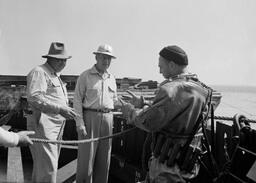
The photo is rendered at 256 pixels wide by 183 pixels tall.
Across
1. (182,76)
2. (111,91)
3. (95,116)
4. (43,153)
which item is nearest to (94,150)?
(95,116)

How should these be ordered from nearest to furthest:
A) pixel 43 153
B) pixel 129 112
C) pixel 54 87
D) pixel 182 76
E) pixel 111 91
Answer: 1. pixel 182 76
2. pixel 129 112
3. pixel 43 153
4. pixel 54 87
5. pixel 111 91

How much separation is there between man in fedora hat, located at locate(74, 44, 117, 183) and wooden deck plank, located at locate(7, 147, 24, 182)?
921mm

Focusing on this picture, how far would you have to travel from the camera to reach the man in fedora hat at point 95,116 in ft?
14.6

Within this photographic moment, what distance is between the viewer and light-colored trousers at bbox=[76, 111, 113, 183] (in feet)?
14.6

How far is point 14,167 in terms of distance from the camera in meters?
4.78

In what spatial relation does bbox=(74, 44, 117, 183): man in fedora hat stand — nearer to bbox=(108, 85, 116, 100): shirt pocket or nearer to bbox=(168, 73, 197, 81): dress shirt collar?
bbox=(108, 85, 116, 100): shirt pocket

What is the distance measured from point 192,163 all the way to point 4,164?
586cm

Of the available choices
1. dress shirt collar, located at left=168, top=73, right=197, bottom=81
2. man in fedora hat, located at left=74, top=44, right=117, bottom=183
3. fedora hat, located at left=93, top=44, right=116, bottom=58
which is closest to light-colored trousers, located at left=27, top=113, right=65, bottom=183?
man in fedora hat, located at left=74, top=44, right=117, bottom=183

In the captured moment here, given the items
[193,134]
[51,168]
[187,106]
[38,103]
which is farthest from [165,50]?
[51,168]

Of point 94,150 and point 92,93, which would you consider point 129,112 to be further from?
point 94,150

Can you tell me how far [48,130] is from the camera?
396 cm

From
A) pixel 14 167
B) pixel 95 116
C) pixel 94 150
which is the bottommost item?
pixel 14 167

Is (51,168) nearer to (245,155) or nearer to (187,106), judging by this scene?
(187,106)

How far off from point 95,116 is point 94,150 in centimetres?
54
